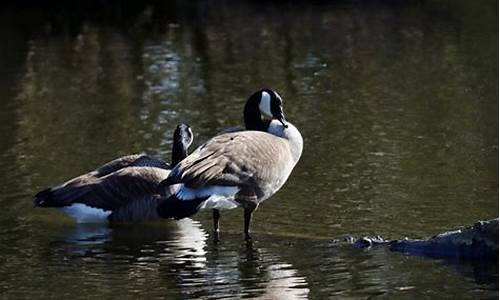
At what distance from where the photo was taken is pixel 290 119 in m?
15.4

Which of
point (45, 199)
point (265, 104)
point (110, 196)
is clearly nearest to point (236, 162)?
point (265, 104)

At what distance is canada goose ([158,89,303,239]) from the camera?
9703 mm

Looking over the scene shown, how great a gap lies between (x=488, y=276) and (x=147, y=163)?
151 inches

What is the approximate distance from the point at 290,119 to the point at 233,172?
5472mm

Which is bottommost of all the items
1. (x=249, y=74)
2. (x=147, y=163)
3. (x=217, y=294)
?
(x=217, y=294)

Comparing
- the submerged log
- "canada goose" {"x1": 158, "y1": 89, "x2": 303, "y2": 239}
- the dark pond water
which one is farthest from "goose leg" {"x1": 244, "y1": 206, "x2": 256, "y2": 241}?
the submerged log

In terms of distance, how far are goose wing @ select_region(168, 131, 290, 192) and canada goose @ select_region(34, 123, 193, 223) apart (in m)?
1.01

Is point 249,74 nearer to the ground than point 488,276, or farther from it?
farther from it

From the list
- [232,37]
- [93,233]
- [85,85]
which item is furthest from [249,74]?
[93,233]

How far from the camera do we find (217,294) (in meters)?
8.65

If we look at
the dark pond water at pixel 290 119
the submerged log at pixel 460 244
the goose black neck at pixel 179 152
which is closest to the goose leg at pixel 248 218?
the dark pond water at pixel 290 119

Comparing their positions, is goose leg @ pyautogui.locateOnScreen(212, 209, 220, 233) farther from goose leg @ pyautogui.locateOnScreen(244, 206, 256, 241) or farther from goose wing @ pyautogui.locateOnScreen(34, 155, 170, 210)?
goose wing @ pyautogui.locateOnScreen(34, 155, 170, 210)

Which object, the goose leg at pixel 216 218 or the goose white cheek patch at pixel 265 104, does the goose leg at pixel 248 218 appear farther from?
the goose white cheek patch at pixel 265 104

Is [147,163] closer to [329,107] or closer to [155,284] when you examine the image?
[155,284]
